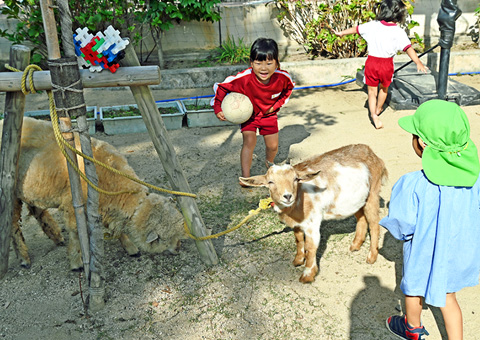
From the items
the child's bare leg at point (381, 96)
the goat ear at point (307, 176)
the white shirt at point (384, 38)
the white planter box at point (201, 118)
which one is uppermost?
the white shirt at point (384, 38)

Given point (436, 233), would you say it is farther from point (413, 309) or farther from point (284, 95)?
point (284, 95)

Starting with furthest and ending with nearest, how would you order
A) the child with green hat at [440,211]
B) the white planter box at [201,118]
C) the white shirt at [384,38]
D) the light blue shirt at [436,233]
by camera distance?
the white planter box at [201,118] < the white shirt at [384,38] < the light blue shirt at [436,233] < the child with green hat at [440,211]

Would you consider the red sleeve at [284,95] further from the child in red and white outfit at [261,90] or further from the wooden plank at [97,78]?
the wooden plank at [97,78]

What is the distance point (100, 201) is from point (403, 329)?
9.62ft

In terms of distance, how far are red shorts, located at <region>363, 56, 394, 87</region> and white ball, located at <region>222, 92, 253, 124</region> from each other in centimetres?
310

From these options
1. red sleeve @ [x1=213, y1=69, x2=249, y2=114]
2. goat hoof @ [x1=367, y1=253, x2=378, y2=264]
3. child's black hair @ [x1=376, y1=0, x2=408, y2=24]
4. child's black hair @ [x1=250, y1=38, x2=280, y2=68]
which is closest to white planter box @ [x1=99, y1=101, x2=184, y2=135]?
red sleeve @ [x1=213, y1=69, x2=249, y2=114]

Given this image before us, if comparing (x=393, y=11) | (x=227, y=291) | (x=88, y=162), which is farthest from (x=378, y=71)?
(x=88, y=162)

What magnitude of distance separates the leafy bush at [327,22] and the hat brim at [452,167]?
763 centimetres

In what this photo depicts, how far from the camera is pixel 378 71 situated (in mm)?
7609

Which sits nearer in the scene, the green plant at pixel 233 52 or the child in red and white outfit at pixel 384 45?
the child in red and white outfit at pixel 384 45

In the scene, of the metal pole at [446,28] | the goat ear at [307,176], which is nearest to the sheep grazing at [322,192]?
the goat ear at [307,176]

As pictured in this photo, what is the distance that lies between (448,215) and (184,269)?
Answer: 102 inches

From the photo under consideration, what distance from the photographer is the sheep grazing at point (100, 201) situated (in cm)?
433

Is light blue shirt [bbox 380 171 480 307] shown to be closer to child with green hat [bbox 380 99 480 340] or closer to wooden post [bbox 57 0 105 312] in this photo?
child with green hat [bbox 380 99 480 340]
